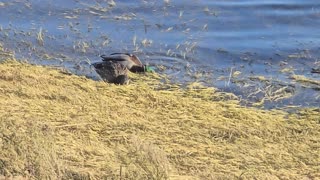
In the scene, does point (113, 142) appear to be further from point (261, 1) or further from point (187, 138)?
A: point (261, 1)

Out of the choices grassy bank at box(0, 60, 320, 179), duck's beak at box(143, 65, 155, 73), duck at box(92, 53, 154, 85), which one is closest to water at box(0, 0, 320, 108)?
duck's beak at box(143, 65, 155, 73)

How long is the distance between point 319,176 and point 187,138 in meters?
1.46

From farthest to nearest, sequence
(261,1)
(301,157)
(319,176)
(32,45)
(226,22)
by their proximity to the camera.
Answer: (261,1) < (226,22) < (32,45) < (301,157) < (319,176)

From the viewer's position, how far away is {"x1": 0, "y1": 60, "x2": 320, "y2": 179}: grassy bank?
19.6ft

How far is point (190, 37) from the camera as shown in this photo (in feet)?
36.0

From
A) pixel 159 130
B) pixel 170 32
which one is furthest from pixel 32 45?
pixel 159 130

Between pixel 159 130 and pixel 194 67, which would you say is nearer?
pixel 159 130

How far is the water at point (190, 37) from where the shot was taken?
955 centimetres

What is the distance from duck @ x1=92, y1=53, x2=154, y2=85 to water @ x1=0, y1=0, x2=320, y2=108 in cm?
31

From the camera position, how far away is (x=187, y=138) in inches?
280

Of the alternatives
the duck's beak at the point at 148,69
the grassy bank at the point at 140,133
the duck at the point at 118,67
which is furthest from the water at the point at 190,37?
the grassy bank at the point at 140,133

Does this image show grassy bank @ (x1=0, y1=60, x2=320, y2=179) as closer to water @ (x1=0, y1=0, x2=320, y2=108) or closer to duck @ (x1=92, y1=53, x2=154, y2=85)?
duck @ (x1=92, y1=53, x2=154, y2=85)

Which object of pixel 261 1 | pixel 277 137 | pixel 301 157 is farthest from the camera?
pixel 261 1

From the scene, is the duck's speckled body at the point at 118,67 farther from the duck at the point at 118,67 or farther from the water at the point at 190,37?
the water at the point at 190,37
